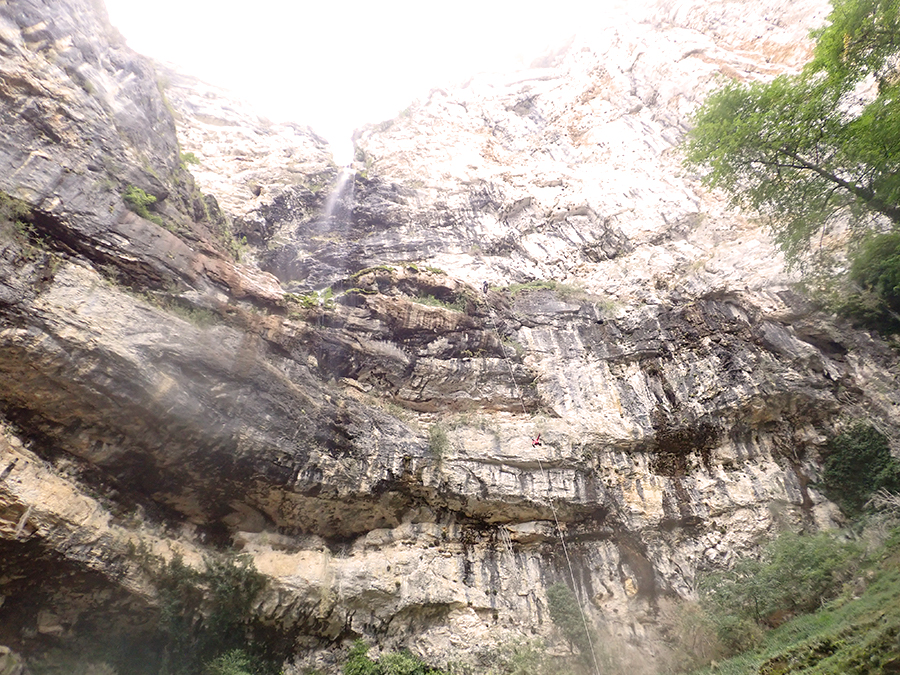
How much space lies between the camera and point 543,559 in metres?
12.6

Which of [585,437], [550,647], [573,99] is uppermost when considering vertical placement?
[573,99]

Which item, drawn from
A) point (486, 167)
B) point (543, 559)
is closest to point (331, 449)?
point (543, 559)

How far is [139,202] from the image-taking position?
458 inches

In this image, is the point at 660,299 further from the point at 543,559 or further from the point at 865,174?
the point at 543,559

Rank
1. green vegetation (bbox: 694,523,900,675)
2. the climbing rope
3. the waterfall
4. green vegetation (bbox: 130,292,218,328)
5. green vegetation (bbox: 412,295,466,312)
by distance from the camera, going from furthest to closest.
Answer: the waterfall < green vegetation (bbox: 412,295,466,312) < the climbing rope < green vegetation (bbox: 130,292,218,328) < green vegetation (bbox: 694,523,900,675)

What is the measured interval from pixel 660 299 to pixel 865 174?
8092 mm

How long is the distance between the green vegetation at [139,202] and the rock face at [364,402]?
0.23 m

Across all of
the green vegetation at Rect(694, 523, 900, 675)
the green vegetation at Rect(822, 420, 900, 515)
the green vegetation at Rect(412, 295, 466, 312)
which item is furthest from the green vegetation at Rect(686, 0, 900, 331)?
the green vegetation at Rect(412, 295, 466, 312)

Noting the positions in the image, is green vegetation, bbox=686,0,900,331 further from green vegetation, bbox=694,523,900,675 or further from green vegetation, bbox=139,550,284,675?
green vegetation, bbox=139,550,284,675

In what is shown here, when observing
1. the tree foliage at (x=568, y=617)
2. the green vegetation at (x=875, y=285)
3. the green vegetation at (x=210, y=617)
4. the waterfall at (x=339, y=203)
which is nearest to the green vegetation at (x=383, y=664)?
the green vegetation at (x=210, y=617)

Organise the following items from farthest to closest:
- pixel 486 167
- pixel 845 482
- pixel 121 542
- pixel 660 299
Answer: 1. pixel 486 167
2. pixel 660 299
3. pixel 845 482
4. pixel 121 542

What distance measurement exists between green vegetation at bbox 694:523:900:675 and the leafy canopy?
7.24 metres

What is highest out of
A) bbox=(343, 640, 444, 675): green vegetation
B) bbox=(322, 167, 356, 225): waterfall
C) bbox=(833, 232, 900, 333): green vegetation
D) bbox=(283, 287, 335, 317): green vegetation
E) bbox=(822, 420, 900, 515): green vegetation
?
bbox=(322, 167, 356, 225): waterfall

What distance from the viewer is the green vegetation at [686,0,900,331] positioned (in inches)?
331
